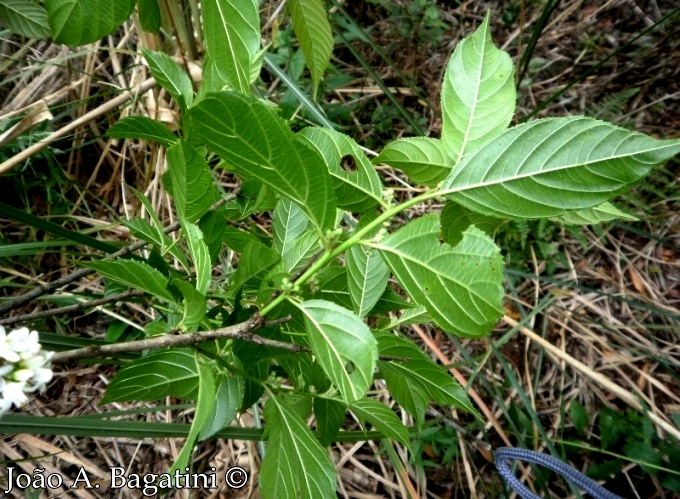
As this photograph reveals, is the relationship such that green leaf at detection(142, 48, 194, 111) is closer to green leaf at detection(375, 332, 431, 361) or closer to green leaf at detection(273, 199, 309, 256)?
green leaf at detection(273, 199, 309, 256)

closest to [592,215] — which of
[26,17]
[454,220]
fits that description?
[454,220]

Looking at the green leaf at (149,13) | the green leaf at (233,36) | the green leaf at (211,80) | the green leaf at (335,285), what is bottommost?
the green leaf at (335,285)

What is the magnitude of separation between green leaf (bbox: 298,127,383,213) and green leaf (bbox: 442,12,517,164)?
0.07 m

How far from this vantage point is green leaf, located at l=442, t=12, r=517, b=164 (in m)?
0.43

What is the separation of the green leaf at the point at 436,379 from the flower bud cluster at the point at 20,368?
12.3 inches

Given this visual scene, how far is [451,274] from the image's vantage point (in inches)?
14.1

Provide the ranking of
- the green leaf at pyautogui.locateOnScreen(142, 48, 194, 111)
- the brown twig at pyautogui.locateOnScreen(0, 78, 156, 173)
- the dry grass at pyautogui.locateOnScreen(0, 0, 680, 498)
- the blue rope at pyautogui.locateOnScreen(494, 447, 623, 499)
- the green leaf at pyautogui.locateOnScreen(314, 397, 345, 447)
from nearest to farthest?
1. the green leaf at pyautogui.locateOnScreen(142, 48, 194, 111)
2. the green leaf at pyautogui.locateOnScreen(314, 397, 345, 447)
3. the blue rope at pyautogui.locateOnScreen(494, 447, 623, 499)
4. the brown twig at pyautogui.locateOnScreen(0, 78, 156, 173)
5. the dry grass at pyautogui.locateOnScreen(0, 0, 680, 498)

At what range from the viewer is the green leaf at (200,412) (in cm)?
35

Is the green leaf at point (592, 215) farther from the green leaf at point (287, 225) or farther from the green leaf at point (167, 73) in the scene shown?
the green leaf at point (167, 73)

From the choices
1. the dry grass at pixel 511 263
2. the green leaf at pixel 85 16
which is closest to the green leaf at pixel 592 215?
the green leaf at pixel 85 16

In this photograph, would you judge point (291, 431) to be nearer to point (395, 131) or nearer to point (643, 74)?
point (395, 131)

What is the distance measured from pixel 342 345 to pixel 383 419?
0.27m

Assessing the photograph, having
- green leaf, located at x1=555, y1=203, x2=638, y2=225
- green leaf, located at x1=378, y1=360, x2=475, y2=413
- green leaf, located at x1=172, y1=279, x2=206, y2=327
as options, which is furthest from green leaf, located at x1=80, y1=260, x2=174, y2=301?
green leaf, located at x1=555, y1=203, x2=638, y2=225

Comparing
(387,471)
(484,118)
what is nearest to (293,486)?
(484,118)
